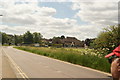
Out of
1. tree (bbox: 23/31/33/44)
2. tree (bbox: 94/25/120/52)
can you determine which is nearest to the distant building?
tree (bbox: 23/31/33/44)

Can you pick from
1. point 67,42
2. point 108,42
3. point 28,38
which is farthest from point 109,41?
point 28,38

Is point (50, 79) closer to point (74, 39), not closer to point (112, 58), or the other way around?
point (112, 58)

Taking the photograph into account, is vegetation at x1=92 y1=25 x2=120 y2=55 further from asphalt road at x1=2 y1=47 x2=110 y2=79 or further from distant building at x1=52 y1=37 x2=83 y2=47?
distant building at x1=52 y1=37 x2=83 y2=47

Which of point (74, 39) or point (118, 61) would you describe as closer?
point (118, 61)

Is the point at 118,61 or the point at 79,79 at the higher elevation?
the point at 118,61

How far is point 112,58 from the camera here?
159cm

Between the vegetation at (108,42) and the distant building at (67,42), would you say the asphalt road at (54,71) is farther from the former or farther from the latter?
the distant building at (67,42)

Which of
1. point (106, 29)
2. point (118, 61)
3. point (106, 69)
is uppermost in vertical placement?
point (106, 29)

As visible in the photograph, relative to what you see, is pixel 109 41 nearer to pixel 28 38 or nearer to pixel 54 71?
pixel 54 71

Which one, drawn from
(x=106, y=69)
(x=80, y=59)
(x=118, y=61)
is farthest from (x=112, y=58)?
(x=80, y=59)

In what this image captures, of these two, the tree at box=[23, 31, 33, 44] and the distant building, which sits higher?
the tree at box=[23, 31, 33, 44]

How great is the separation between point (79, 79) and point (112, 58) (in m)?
11.7

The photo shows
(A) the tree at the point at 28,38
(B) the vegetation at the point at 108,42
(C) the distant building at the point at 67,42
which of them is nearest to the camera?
(B) the vegetation at the point at 108,42

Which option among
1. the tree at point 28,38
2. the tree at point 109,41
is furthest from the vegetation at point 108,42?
the tree at point 28,38
